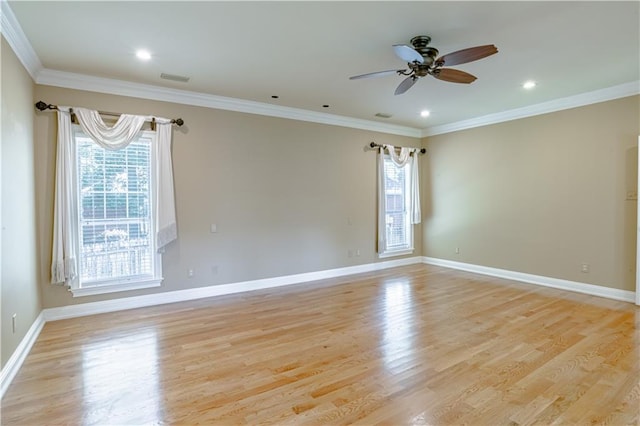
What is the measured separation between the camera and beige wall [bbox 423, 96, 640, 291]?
4.70 metres

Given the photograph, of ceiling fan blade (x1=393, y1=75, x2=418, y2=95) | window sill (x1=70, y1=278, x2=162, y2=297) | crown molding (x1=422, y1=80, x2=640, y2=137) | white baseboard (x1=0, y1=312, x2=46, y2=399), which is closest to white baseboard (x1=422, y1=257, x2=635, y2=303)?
crown molding (x1=422, y1=80, x2=640, y2=137)

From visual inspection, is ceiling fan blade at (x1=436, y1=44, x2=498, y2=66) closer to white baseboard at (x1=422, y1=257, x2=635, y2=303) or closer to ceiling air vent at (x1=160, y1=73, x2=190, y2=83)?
ceiling air vent at (x1=160, y1=73, x2=190, y2=83)

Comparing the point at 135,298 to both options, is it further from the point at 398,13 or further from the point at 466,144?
the point at 466,144

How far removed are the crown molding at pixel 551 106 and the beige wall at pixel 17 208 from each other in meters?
6.53

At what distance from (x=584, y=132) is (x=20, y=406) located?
696 cm

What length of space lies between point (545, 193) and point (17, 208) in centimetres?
680

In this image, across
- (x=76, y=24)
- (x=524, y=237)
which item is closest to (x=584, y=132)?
(x=524, y=237)

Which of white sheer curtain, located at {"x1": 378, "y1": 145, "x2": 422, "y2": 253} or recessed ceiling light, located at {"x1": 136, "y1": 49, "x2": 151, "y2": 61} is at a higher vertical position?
recessed ceiling light, located at {"x1": 136, "y1": 49, "x2": 151, "y2": 61}

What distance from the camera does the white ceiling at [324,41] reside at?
2.71 metres

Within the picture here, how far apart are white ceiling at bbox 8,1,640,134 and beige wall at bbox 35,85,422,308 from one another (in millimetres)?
640

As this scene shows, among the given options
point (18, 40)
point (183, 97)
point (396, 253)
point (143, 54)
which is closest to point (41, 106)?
point (18, 40)

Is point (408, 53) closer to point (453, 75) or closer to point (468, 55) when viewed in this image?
point (468, 55)

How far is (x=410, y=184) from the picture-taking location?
7246 mm

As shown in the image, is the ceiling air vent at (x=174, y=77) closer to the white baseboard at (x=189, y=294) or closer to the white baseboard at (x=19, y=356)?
the white baseboard at (x=189, y=294)
